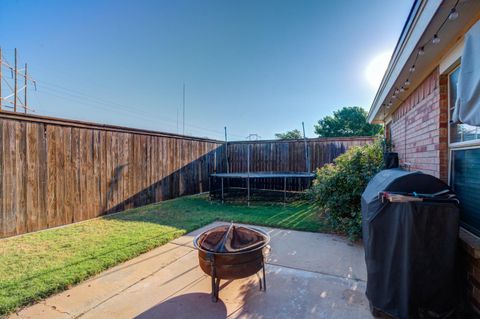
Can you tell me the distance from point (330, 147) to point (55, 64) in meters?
12.5

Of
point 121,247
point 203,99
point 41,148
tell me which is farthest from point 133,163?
point 203,99

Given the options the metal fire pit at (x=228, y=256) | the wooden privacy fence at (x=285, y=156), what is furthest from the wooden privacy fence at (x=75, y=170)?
the metal fire pit at (x=228, y=256)

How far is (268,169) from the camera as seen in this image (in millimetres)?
10133

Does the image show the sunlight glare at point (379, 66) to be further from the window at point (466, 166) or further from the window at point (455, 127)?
the window at point (466, 166)

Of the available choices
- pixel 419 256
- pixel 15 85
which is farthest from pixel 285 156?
pixel 15 85

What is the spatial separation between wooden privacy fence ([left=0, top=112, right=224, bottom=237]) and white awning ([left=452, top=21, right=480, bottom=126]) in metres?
6.65

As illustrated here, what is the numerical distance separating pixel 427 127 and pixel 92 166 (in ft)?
22.9

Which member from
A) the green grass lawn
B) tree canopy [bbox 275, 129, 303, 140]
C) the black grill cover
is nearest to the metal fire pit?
the black grill cover

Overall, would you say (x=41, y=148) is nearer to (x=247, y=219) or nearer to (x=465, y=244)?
(x=247, y=219)

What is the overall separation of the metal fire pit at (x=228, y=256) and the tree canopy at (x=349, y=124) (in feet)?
76.2

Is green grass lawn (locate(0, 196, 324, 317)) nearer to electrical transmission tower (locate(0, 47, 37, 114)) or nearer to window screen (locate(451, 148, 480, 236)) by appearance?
window screen (locate(451, 148, 480, 236))

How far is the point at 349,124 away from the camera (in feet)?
77.4

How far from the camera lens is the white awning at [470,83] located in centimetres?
160

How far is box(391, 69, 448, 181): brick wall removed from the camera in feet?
8.96
